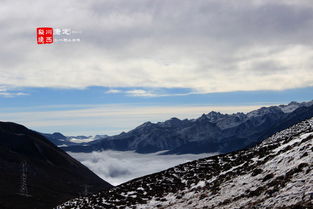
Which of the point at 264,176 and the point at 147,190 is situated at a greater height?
the point at 264,176

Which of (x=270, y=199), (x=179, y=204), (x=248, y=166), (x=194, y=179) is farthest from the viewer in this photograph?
(x=194, y=179)

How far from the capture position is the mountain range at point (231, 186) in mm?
22500

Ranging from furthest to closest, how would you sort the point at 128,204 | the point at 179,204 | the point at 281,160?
the point at 128,204
the point at 179,204
the point at 281,160

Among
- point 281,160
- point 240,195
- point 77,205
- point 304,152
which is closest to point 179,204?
point 240,195

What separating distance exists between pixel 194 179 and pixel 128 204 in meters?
9.48

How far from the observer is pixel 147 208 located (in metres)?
36.7

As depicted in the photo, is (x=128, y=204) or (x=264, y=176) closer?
(x=264, y=176)

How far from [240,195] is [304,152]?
705 centimetres

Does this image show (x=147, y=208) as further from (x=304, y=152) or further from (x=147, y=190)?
(x=304, y=152)

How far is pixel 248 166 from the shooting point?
35.7 m

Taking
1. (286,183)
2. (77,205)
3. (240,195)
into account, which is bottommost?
(77,205)

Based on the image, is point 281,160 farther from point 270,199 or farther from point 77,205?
point 77,205

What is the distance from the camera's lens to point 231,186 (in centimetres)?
3041

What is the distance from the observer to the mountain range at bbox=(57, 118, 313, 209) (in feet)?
73.8
